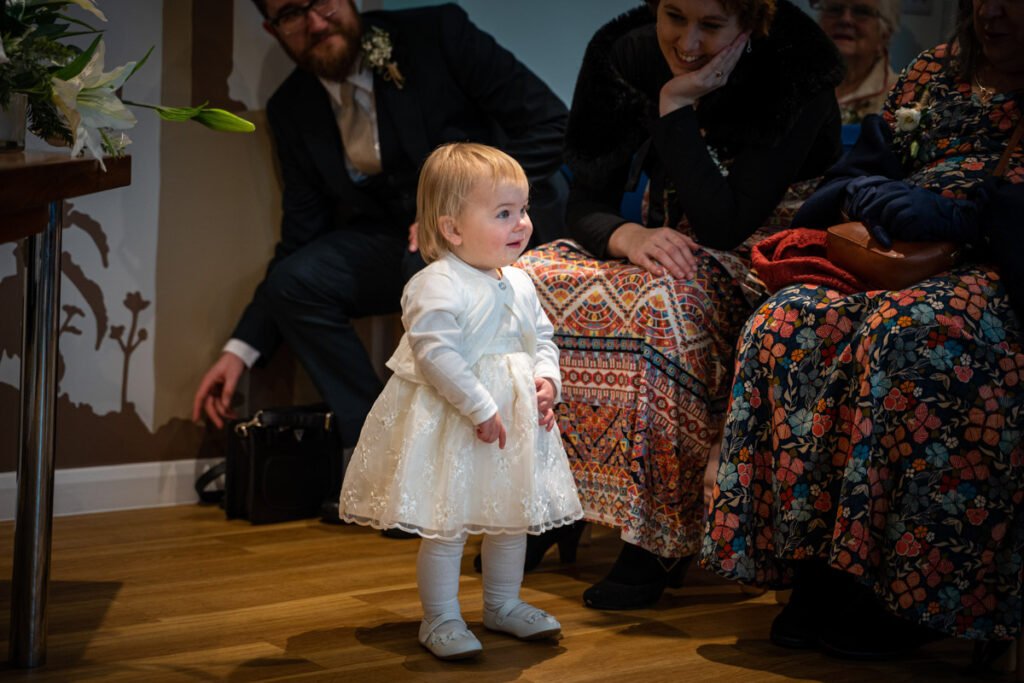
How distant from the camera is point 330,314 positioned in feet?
11.2

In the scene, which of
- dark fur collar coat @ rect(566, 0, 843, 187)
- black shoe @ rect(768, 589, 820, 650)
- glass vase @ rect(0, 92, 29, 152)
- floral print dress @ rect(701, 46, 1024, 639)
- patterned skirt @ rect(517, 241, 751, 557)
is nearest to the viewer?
glass vase @ rect(0, 92, 29, 152)

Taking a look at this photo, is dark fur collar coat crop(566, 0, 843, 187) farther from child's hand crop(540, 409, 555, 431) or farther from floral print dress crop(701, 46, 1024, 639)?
child's hand crop(540, 409, 555, 431)

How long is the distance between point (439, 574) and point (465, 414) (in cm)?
30

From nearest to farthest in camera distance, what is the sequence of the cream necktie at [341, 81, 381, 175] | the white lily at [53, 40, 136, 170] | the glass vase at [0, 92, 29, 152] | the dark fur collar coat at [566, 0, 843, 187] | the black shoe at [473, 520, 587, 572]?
1. the white lily at [53, 40, 136, 170]
2. the glass vase at [0, 92, 29, 152]
3. the dark fur collar coat at [566, 0, 843, 187]
4. the black shoe at [473, 520, 587, 572]
5. the cream necktie at [341, 81, 381, 175]

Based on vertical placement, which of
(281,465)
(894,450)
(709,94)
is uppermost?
(709,94)

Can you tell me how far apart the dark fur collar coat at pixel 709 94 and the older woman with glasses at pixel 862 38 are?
1.61 m

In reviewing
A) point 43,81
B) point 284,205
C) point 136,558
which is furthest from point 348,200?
point 43,81

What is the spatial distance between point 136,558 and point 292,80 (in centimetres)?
151

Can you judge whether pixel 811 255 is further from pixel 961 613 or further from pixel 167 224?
pixel 167 224

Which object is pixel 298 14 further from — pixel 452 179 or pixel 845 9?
pixel 845 9

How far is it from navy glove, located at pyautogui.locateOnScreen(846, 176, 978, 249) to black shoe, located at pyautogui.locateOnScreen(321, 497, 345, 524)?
1.65 m

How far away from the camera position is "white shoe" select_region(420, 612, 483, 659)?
1.99 m

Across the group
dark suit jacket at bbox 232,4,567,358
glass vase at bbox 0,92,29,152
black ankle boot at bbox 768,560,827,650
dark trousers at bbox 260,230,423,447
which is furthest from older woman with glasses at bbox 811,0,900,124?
glass vase at bbox 0,92,29,152

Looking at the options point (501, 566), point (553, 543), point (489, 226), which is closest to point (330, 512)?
point (553, 543)
